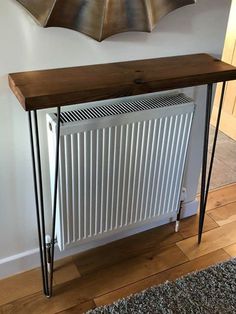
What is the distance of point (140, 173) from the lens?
1666 mm

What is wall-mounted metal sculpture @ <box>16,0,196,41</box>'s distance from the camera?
4.03 feet

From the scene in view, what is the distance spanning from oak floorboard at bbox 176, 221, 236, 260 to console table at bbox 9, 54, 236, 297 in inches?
27.6

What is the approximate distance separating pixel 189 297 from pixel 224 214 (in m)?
0.65

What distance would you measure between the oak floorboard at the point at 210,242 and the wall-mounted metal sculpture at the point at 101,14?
1.07 metres

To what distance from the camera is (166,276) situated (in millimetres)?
1757

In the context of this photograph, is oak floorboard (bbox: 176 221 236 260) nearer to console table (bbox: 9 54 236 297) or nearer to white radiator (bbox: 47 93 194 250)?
white radiator (bbox: 47 93 194 250)

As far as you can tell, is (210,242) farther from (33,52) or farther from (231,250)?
(33,52)

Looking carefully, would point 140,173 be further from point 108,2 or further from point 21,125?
point 108,2

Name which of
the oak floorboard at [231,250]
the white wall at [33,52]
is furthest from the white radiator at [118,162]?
the oak floorboard at [231,250]

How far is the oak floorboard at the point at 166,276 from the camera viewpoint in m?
1.65

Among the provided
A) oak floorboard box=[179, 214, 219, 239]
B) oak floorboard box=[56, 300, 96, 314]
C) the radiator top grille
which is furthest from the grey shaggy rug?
the radiator top grille

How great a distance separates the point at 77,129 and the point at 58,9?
0.41 metres

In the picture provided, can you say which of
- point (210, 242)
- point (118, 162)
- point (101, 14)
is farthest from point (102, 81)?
point (210, 242)

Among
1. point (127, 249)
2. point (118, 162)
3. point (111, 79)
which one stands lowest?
point (127, 249)
